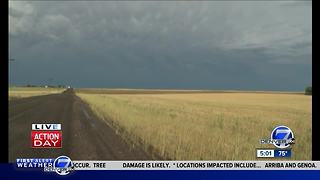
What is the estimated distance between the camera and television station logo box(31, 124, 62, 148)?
12.1 feet

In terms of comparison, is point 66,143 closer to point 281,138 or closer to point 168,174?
point 168,174

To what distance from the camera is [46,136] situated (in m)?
3.70

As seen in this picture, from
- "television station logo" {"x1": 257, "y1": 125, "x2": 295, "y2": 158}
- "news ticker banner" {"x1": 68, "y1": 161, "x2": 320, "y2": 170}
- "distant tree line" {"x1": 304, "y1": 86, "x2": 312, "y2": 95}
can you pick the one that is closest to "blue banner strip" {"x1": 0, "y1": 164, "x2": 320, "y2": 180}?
"news ticker banner" {"x1": 68, "y1": 161, "x2": 320, "y2": 170}

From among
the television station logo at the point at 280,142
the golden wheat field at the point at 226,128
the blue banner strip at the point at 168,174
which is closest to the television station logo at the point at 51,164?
the blue banner strip at the point at 168,174

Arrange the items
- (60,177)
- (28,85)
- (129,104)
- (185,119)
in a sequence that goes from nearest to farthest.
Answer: (60,177) < (28,85) < (185,119) < (129,104)

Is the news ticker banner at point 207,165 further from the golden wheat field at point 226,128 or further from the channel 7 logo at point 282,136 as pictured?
the channel 7 logo at point 282,136

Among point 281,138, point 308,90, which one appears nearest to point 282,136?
point 281,138

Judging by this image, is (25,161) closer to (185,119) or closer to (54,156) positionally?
(54,156)

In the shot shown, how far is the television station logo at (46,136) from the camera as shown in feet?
12.1

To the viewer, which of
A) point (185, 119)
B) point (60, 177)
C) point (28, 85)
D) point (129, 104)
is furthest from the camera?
point (129, 104)
